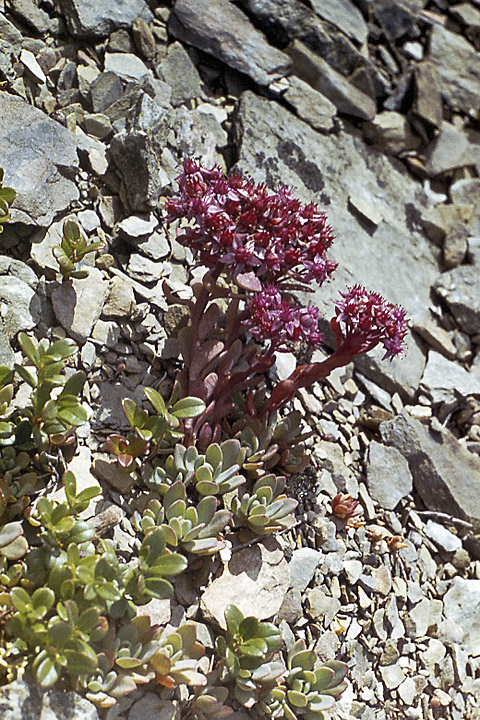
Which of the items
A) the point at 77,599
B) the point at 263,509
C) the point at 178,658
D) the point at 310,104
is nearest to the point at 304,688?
the point at 178,658

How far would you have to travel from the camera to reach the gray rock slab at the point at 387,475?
3.70m

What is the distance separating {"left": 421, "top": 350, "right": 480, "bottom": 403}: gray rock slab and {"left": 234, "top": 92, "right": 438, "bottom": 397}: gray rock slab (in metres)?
0.07

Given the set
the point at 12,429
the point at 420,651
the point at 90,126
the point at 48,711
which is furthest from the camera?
the point at 90,126

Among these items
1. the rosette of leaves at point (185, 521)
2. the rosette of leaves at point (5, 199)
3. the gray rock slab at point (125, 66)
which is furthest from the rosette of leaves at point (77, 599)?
the gray rock slab at point (125, 66)

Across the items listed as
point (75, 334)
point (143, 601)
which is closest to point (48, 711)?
point (143, 601)

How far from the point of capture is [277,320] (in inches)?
115

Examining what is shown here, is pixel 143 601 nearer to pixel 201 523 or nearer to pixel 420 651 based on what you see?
pixel 201 523

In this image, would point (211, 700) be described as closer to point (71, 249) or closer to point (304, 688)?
point (304, 688)

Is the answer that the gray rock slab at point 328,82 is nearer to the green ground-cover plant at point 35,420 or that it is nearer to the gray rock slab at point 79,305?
the gray rock slab at point 79,305

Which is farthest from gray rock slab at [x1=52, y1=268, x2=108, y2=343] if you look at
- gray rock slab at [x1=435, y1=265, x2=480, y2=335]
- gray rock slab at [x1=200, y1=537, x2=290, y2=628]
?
gray rock slab at [x1=435, y1=265, x2=480, y2=335]

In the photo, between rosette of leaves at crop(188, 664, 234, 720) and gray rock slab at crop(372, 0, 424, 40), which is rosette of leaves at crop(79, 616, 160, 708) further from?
gray rock slab at crop(372, 0, 424, 40)

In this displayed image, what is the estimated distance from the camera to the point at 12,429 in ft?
9.07

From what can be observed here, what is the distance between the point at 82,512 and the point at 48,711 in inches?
30.9

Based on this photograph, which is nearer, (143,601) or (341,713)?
(143,601)
